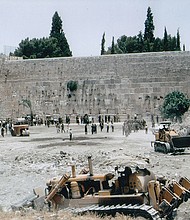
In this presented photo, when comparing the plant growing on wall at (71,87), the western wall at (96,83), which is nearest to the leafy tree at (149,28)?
the western wall at (96,83)

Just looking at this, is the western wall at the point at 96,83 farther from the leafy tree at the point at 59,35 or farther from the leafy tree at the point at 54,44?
the leafy tree at the point at 59,35

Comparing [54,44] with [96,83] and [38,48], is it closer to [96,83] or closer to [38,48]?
[38,48]

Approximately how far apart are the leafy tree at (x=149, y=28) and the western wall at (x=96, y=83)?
18.5 feet

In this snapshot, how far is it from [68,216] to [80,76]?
4326 cm

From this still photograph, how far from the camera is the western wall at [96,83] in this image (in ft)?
163

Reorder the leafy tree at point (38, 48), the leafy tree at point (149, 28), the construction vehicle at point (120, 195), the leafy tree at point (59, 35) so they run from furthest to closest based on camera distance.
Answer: the leafy tree at point (38, 48) → the leafy tree at point (59, 35) → the leafy tree at point (149, 28) → the construction vehicle at point (120, 195)

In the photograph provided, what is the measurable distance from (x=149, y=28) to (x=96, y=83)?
33.7 ft

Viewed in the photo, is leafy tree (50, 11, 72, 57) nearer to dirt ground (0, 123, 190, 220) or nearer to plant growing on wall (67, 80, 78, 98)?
plant growing on wall (67, 80, 78, 98)

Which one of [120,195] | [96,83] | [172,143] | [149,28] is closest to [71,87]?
[96,83]

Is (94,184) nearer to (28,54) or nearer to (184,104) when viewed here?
(184,104)

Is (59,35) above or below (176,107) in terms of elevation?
above

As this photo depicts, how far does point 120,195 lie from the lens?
353 inches

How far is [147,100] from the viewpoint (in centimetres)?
4959

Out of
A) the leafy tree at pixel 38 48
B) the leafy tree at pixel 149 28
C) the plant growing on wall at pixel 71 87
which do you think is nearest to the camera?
the plant growing on wall at pixel 71 87
